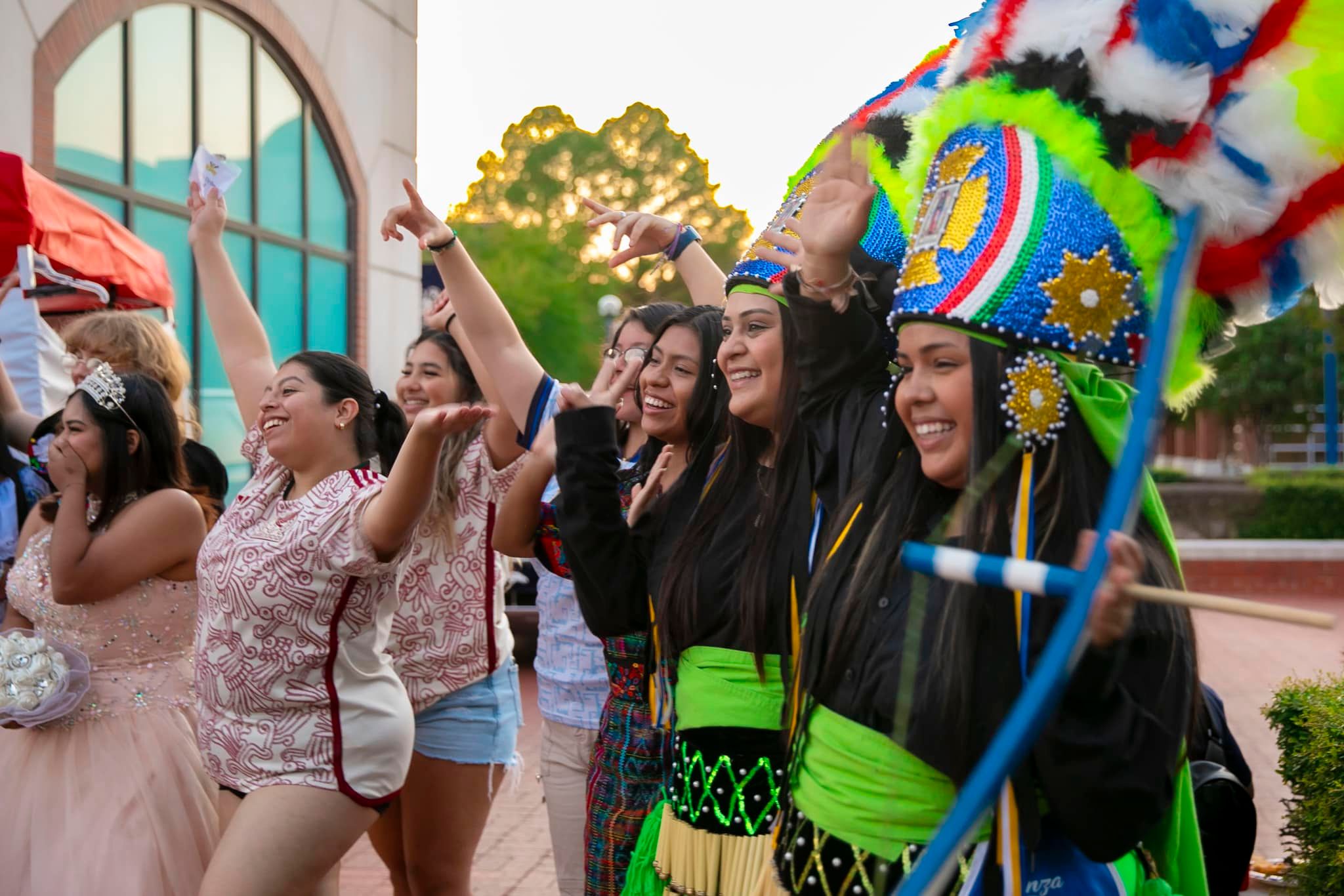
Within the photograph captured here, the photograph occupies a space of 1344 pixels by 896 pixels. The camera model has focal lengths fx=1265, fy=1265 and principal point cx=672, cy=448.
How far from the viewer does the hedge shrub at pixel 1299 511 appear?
17750 mm

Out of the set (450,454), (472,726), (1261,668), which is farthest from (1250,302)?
(1261,668)

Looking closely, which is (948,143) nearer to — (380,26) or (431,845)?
(431,845)

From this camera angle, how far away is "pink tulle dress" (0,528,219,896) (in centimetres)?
377

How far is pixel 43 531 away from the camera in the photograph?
168 inches

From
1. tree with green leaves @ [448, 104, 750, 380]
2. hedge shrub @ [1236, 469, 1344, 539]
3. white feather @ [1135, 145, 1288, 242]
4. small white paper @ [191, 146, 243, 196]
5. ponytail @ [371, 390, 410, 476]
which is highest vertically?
tree with green leaves @ [448, 104, 750, 380]

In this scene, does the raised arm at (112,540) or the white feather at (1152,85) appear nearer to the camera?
the white feather at (1152,85)

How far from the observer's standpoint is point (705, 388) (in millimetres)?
3459

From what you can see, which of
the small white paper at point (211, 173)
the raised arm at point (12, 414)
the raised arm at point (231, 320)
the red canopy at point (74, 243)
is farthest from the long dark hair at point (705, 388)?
the red canopy at point (74, 243)

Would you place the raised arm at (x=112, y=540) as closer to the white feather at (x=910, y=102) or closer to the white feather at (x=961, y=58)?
the white feather at (x=910, y=102)

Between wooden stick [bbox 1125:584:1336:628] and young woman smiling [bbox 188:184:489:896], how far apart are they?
201 cm

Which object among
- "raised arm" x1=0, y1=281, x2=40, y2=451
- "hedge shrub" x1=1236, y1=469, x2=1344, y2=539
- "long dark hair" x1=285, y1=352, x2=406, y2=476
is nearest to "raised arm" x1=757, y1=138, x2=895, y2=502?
"long dark hair" x1=285, y1=352, x2=406, y2=476

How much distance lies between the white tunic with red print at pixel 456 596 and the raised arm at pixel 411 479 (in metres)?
0.81

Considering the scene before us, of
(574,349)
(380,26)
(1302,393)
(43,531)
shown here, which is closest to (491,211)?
(574,349)

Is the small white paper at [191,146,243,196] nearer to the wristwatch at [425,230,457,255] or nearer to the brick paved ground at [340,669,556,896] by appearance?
the wristwatch at [425,230,457,255]
